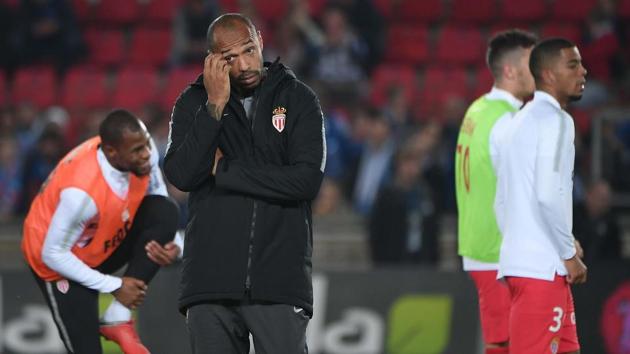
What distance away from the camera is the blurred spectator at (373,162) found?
467 inches

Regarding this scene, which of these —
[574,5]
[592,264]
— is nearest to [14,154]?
[592,264]

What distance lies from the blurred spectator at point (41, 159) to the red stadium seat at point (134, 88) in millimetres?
2484

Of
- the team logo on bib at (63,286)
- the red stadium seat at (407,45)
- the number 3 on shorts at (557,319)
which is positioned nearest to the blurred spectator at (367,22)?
the red stadium seat at (407,45)

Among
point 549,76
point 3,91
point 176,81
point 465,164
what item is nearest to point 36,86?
point 3,91

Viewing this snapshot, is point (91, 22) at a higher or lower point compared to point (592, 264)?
higher

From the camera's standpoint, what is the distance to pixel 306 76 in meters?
13.7

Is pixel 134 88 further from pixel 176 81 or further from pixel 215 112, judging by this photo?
pixel 215 112

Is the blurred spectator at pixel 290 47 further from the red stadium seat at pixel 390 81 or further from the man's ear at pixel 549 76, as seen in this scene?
the man's ear at pixel 549 76

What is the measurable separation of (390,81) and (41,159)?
439 cm

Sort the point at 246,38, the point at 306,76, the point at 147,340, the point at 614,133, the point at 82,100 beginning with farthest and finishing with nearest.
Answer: the point at 82,100 → the point at 306,76 → the point at 614,133 → the point at 147,340 → the point at 246,38

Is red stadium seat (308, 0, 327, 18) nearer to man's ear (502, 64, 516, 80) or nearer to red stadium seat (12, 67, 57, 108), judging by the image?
red stadium seat (12, 67, 57, 108)

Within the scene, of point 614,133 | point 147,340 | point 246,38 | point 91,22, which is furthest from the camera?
point 91,22

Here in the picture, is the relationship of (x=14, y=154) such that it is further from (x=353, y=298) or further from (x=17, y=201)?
(x=353, y=298)

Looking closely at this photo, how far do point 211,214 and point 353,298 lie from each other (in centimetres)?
544
